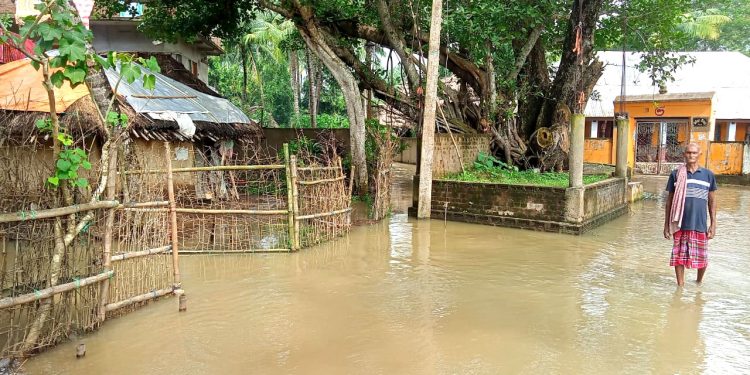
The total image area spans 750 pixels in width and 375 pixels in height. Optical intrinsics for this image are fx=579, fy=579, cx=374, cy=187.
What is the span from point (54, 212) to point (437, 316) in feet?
11.7

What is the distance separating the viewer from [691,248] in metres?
6.49

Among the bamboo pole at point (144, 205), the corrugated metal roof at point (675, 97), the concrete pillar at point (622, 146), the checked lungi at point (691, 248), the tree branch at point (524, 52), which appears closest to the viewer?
the bamboo pole at point (144, 205)

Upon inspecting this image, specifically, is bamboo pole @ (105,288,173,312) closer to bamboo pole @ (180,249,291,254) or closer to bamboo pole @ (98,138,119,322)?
bamboo pole @ (98,138,119,322)

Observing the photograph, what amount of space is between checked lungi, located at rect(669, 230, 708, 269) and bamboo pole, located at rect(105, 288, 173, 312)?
5.66 metres

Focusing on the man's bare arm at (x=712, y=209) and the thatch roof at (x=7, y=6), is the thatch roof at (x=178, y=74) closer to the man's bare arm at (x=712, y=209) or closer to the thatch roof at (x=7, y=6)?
the thatch roof at (x=7, y=6)

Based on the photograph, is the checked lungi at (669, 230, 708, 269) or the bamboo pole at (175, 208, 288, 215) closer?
the checked lungi at (669, 230, 708, 269)

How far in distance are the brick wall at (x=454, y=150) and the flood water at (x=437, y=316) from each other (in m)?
3.06

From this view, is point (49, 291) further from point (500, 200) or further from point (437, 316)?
point (500, 200)

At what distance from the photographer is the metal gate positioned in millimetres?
20516

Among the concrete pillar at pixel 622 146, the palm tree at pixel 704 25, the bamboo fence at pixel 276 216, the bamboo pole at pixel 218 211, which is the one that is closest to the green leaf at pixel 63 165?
the bamboo fence at pixel 276 216

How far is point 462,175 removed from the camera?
39.3 feet

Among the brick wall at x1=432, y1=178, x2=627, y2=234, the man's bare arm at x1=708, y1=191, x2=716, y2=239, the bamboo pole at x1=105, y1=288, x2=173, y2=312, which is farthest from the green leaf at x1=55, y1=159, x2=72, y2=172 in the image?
the brick wall at x1=432, y1=178, x2=627, y2=234

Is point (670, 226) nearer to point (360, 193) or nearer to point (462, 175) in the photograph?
point (462, 175)

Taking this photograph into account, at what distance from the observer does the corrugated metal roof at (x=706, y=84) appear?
20.1 m
